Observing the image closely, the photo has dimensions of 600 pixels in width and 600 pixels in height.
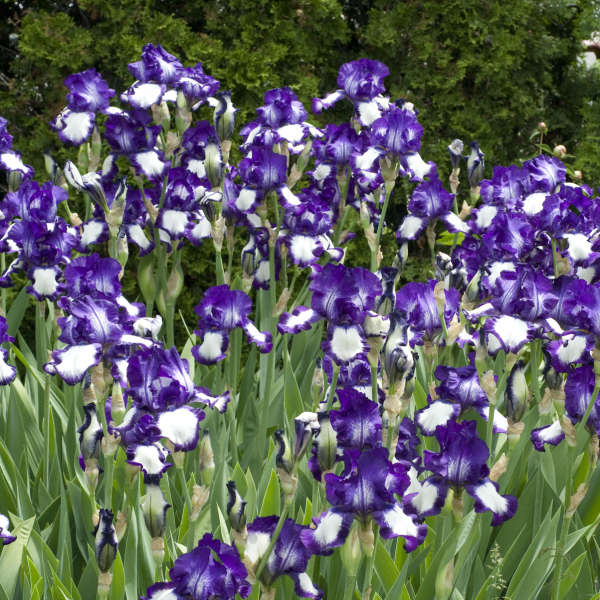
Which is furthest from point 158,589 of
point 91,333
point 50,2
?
point 50,2

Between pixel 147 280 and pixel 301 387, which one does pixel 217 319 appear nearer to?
pixel 147 280

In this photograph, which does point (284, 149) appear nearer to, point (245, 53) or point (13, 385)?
point (13, 385)

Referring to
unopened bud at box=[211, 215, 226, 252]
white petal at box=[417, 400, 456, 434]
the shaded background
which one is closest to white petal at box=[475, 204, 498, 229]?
unopened bud at box=[211, 215, 226, 252]

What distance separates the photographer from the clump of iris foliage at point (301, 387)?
1913 millimetres

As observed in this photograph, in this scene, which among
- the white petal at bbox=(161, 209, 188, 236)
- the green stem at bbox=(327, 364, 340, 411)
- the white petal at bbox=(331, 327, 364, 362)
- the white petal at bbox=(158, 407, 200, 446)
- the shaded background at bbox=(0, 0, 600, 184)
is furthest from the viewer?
the shaded background at bbox=(0, 0, 600, 184)

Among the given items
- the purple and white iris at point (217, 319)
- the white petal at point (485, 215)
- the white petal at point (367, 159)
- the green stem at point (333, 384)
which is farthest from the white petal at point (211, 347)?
the white petal at point (485, 215)

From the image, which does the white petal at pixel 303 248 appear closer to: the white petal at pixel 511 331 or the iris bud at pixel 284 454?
the white petal at pixel 511 331

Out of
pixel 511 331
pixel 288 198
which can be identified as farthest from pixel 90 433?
pixel 288 198

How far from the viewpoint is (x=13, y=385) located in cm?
324

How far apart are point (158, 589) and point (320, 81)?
4570 mm

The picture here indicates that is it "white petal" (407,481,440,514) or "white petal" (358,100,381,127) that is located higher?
"white petal" (358,100,381,127)

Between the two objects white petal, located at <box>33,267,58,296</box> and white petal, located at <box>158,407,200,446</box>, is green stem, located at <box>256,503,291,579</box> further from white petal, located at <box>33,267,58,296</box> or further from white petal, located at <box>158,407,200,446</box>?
white petal, located at <box>33,267,58,296</box>

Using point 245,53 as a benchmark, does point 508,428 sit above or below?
Result: above

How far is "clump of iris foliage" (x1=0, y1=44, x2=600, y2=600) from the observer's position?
191 cm
